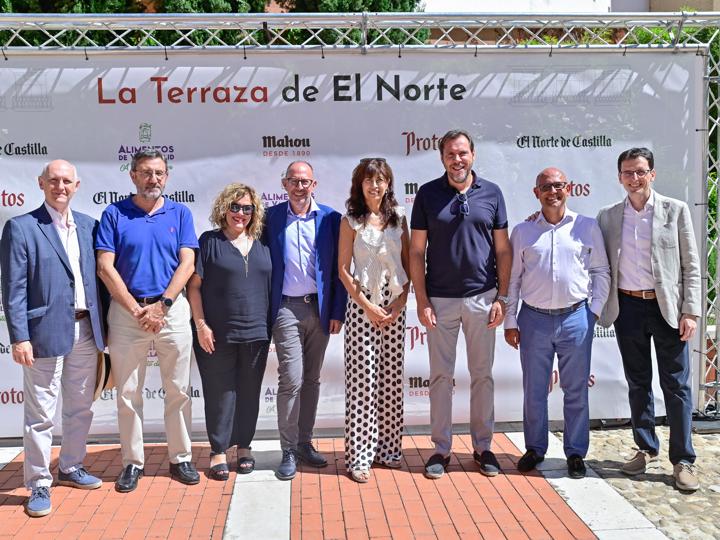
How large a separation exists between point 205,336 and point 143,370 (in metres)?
0.44

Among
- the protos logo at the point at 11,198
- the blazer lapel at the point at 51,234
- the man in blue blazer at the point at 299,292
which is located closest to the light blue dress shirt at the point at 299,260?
the man in blue blazer at the point at 299,292

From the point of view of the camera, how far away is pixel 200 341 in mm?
4543

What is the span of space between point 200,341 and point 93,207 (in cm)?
160

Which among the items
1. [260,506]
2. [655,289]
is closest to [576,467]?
[655,289]

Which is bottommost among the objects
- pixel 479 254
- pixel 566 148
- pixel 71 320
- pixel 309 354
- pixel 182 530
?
pixel 182 530

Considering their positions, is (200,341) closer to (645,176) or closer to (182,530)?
(182,530)

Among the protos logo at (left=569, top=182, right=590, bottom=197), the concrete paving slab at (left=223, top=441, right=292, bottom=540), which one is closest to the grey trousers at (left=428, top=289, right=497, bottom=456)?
the concrete paving slab at (left=223, top=441, right=292, bottom=540)

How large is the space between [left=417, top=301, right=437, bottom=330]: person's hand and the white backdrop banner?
98cm

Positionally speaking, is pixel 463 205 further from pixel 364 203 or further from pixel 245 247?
pixel 245 247

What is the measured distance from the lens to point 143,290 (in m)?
4.40

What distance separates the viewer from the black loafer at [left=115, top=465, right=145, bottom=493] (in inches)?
177

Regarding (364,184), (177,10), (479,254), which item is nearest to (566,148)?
(479,254)

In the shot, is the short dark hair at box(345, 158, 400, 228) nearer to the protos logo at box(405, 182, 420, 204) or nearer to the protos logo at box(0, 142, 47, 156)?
the protos logo at box(405, 182, 420, 204)

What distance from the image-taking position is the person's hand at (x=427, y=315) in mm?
4598
